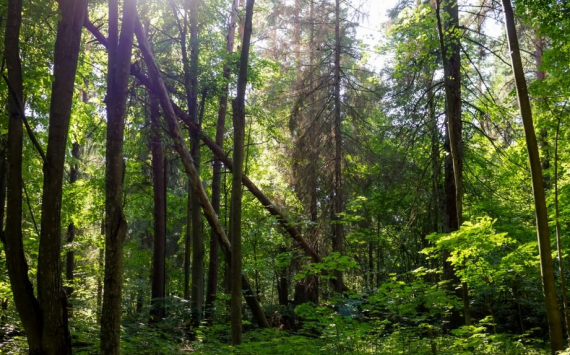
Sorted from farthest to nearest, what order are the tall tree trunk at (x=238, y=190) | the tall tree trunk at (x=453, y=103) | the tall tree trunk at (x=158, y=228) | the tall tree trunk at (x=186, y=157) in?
the tall tree trunk at (x=158, y=228) < the tall tree trunk at (x=186, y=157) < the tall tree trunk at (x=453, y=103) < the tall tree trunk at (x=238, y=190)

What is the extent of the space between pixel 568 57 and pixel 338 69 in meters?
8.51

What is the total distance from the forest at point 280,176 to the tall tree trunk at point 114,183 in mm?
26

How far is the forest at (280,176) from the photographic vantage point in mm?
5656

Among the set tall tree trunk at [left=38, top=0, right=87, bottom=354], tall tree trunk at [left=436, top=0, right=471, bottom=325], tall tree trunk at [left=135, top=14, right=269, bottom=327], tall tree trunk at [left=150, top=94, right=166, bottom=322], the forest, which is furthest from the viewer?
tall tree trunk at [left=150, top=94, right=166, bottom=322]

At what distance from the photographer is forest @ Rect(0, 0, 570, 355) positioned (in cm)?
566

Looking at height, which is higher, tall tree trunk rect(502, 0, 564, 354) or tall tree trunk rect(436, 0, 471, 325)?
tall tree trunk rect(436, 0, 471, 325)

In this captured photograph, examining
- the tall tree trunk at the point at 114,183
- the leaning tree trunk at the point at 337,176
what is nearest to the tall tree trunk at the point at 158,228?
the leaning tree trunk at the point at 337,176

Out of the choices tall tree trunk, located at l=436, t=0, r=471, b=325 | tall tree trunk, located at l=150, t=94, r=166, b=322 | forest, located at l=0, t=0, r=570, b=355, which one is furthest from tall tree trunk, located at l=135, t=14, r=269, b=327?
tall tree trunk, located at l=436, t=0, r=471, b=325

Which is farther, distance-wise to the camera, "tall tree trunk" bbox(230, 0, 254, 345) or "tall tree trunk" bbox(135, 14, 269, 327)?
"tall tree trunk" bbox(135, 14, 269, 327)

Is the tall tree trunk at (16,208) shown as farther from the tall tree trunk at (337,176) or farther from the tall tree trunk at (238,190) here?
the tall tree trunk at (337,176)

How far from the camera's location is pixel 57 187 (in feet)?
17.9

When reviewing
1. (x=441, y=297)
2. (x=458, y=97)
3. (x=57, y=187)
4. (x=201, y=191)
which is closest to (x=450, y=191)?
(x=458, y=97)

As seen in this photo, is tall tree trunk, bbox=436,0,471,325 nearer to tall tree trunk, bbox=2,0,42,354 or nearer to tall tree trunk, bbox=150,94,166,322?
tall tree trunk, bbox=2,0,42,354

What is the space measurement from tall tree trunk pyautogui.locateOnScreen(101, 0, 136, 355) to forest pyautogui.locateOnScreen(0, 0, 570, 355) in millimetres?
26
